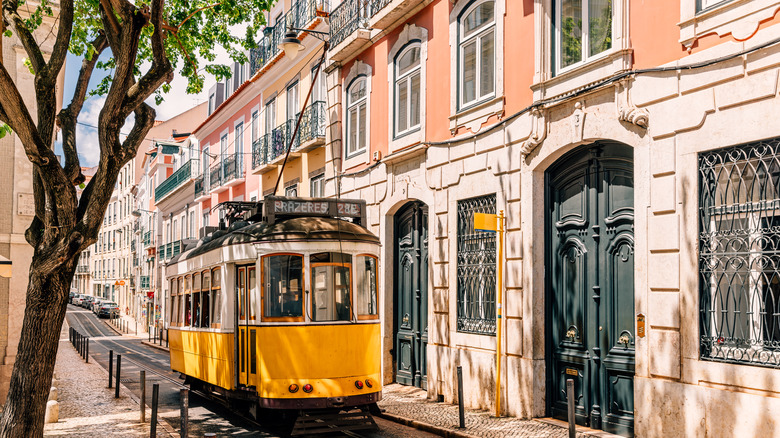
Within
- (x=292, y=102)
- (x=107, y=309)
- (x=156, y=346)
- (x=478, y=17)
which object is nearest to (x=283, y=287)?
(x=478, y=17)

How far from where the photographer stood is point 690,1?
900 cm

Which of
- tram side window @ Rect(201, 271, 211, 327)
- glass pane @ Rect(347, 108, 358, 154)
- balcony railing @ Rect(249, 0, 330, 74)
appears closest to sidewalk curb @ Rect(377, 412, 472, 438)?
tram side window @ Rect(201, 271, 211, 327)

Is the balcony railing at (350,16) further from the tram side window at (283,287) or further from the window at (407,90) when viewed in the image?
the tram side window at (283,287)

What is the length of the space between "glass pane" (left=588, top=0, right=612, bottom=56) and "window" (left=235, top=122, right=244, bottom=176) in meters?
18.4

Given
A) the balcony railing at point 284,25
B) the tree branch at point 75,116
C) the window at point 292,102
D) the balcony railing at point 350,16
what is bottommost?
the tree branch at point 75,116

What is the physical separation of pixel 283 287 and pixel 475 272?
4.00 meters

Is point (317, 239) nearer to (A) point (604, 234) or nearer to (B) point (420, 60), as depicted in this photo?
(A) point (604, 234)

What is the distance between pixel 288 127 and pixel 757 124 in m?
15.8

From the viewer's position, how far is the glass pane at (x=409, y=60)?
1575cm

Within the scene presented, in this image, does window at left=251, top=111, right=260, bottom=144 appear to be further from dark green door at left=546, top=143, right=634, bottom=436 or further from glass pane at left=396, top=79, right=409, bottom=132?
dark green door at left=546, top=143, right=634, bottom=436

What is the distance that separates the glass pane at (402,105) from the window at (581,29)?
16.9 feet

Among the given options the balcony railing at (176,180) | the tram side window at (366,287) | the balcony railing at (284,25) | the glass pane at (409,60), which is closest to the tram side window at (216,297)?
the tram side window at (366,287)

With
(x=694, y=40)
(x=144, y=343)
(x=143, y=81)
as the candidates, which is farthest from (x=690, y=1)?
(x=144, y=343)

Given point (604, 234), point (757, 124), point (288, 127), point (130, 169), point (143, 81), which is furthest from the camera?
point (130, 169)
